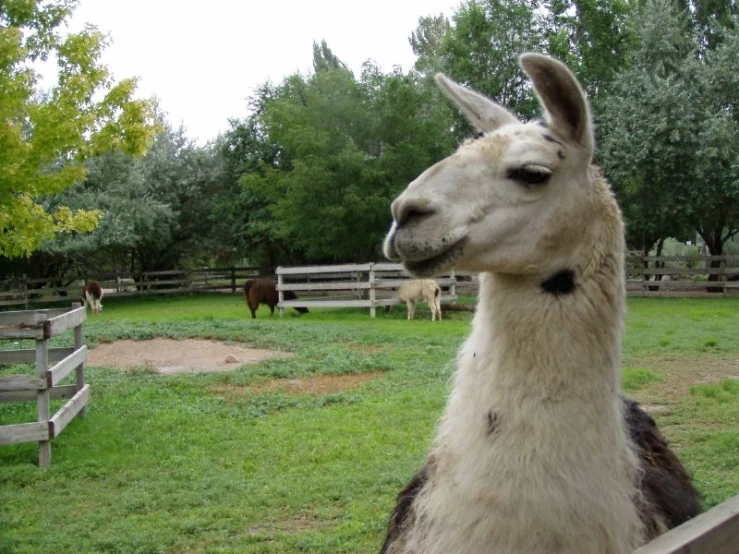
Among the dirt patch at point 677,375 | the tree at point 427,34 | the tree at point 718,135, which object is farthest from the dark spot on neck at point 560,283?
the tree at point 427,34

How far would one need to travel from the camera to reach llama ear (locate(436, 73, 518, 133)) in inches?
121

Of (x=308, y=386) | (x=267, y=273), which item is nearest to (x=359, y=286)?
(x=308, y=386)

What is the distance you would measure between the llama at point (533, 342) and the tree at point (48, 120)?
25.2 feet

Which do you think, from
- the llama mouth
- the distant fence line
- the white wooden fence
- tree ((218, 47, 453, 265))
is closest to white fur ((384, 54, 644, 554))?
the llama mouth

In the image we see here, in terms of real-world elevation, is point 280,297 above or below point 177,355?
above

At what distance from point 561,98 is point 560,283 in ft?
2.14

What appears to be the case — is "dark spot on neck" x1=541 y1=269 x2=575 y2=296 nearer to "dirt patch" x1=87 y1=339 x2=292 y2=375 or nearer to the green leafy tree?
"dirt patch" x1=87 y1=339 x2=292 y2=375

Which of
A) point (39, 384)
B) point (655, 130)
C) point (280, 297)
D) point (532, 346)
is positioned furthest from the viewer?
point (655, 130)

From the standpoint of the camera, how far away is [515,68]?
28.3 m

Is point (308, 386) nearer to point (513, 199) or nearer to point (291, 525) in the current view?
point (291, 525)

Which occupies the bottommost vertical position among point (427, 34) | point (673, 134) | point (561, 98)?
point (561, 98)

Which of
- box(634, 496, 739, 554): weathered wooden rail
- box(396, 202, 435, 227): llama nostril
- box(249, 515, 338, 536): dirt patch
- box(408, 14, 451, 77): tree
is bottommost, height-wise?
box(249, 515, 338, 536): dirt patch

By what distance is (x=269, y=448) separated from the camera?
7742 millimetres

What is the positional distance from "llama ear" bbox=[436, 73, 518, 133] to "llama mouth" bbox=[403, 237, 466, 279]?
2.37ft
